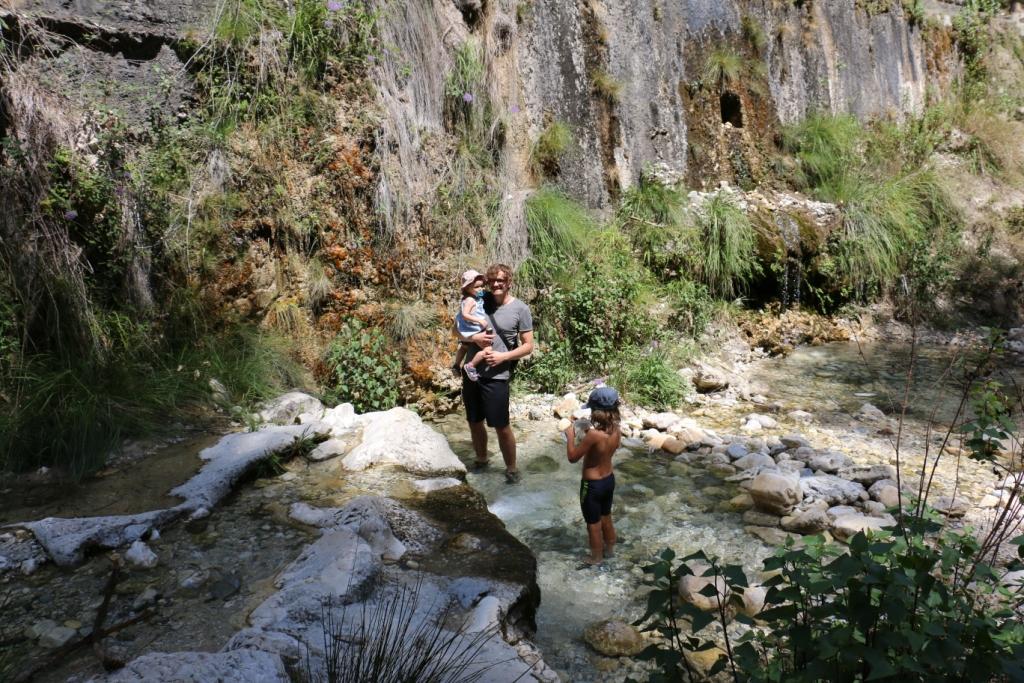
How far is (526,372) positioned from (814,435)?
2.60 meters

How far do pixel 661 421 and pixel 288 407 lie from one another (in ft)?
10.1

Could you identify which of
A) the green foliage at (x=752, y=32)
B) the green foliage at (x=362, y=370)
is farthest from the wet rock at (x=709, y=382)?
the green foliage at (x=752, y=32)

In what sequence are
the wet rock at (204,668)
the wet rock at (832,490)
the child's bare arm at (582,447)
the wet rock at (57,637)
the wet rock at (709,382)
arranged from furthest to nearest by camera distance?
the wet rock at (709,382) < the wet rock at (832,490) < the child's bare arm at (582,447) < the wet rock at (57,637) < the wet rock at (204,668)

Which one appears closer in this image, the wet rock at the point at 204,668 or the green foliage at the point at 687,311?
the wet rock at the point at 204,668

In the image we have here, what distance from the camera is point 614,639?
2.99 meters

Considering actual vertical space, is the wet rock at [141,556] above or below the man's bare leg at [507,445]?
above

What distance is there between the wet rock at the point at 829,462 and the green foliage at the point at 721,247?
348cm

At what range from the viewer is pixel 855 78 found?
41.2 ft

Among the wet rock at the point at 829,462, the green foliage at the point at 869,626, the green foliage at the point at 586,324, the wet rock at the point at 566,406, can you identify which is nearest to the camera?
the green foliage at the point at 869,626

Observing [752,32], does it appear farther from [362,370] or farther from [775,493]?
[775,493]

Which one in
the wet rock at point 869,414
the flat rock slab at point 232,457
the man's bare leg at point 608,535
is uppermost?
the flat rock slab at point 232,457

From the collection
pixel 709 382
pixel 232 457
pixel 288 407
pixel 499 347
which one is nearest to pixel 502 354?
pixel 499 347

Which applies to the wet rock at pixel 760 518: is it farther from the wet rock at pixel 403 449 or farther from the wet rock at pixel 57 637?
the wet rock at pixel 57 637

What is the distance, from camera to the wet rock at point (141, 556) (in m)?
2.88
